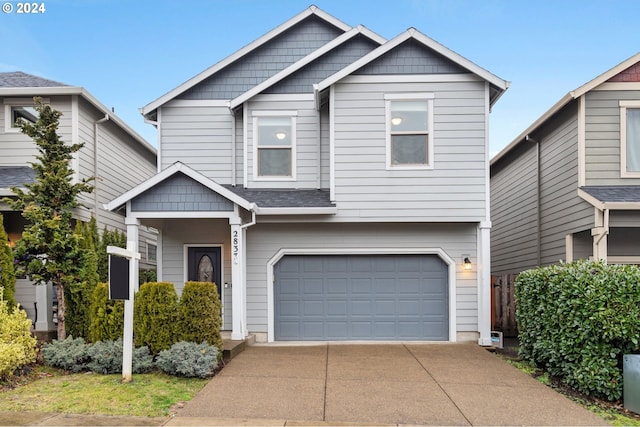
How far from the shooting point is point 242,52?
1132 centimetres

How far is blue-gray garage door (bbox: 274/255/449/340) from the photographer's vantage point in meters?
10.3

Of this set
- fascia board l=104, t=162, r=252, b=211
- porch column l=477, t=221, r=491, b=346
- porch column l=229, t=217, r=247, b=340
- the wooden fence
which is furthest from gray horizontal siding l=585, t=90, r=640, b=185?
fascia board l=104, t=162, r=252, b=211

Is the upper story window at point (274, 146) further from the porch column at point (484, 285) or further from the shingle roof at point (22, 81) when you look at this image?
the shingle roof at point (22, 81)

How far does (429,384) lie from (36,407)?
5098 mm

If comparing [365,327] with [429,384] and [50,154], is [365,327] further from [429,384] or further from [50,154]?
[50,154]

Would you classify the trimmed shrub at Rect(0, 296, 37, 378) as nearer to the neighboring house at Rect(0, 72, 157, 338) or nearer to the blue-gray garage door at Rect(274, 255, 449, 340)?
the neighboring house at Rect(0, 72, 157, 338)

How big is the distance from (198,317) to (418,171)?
5.28 m

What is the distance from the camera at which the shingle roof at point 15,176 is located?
9641 millimetres

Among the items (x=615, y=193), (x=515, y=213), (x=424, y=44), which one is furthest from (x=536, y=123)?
(x=424, y=44)

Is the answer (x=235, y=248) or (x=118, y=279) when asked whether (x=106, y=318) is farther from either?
(x=235, y=248)

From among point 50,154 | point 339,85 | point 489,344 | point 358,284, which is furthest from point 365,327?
point 50,154

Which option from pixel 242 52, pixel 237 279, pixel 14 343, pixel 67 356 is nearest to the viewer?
pixel 14 343

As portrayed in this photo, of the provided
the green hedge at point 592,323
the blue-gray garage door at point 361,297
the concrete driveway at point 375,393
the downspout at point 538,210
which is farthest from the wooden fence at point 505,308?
the green hedge at point 592,323

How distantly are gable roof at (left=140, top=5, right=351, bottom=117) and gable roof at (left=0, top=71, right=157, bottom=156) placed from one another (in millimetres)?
1365
